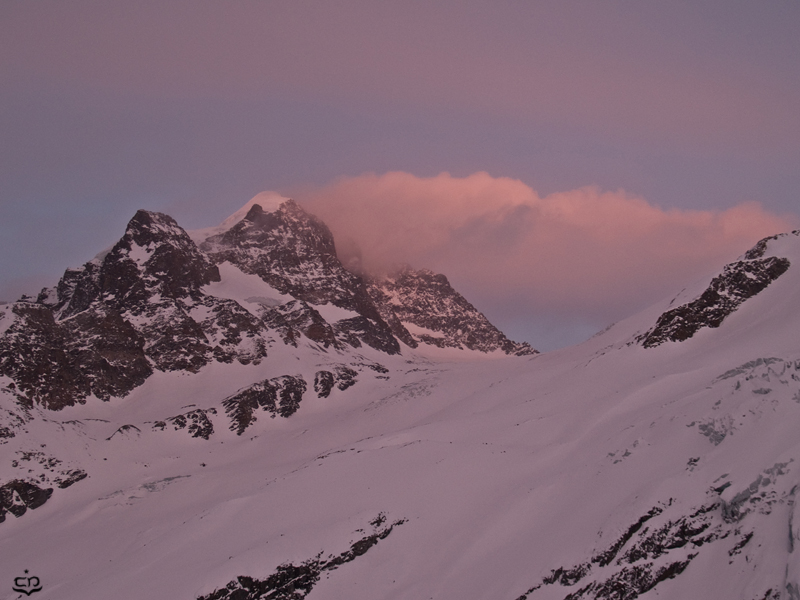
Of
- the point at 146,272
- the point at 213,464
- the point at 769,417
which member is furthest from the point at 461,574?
the point at 146,272

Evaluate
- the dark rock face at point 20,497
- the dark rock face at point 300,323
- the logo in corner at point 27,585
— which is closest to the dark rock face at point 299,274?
the dark rock face at point 300,323

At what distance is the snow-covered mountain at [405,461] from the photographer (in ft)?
117

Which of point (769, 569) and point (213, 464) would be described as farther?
point (213, 464)

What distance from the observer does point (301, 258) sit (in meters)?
196

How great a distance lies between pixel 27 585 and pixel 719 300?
225ft

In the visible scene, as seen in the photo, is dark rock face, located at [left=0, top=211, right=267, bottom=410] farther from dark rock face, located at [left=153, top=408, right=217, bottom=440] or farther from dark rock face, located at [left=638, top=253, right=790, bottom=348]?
dark rock face, located at [left=638, top=253, right=790, bottom=348]

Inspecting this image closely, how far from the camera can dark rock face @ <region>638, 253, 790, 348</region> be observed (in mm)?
70250

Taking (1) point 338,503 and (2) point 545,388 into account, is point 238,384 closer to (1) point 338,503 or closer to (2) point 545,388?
(2) point 545,388

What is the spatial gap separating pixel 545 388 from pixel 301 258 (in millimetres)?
132220

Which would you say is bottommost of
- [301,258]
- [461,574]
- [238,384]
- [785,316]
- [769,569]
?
[769,569]

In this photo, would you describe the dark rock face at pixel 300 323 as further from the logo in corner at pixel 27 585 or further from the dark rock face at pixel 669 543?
the dark rock face at pixel 669 543

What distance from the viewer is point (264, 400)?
362ft

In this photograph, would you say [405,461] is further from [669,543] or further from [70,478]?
[70,478]

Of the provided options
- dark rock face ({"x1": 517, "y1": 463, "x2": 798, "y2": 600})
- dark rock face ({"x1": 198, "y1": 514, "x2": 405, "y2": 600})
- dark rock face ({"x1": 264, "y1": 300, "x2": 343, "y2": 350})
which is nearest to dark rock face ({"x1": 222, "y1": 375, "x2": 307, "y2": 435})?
dark rock face ({"x1": 264, "y1": 300, "x2": 343, "y2": 350})
